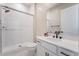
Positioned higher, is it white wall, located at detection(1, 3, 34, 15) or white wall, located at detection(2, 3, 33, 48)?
white wall, located at detection(1, 3, 34, 15)

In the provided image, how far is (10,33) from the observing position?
1.75 m

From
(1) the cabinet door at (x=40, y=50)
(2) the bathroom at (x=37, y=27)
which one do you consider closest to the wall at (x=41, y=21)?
(2) the bathroom at (x=37, y=27)

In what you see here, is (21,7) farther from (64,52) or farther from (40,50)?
(64,52)

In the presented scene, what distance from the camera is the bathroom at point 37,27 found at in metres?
1.72

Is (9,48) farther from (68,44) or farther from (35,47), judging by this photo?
(68,44)

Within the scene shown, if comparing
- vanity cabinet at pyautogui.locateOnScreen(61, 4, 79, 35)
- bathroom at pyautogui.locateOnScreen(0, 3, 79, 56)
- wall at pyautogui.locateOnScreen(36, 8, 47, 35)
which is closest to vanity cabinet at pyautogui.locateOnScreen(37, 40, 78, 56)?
bathroom at pyautogui.locateOnScreen(0, 3, 79, 56)

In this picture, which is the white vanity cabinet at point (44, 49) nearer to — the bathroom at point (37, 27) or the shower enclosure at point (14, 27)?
the bathroom at point (37, 27)

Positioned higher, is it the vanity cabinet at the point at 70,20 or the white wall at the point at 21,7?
the white wall at the point at 21,7

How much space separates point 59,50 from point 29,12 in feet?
2.45

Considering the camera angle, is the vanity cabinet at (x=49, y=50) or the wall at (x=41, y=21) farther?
the wall at (x=41, y=21)

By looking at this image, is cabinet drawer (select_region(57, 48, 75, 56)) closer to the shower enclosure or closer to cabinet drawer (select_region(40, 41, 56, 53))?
cabinet drawer (select_region(40, 41, 56, 53))

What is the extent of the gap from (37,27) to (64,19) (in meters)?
0.44

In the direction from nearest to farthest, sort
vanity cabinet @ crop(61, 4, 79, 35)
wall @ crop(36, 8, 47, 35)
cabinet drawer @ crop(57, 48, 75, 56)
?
1. cabinet drawer @ crop(57, 48, 75, 56)
2. vanity cabinet @ crop(61, 4, 79, 35)
3. wall @ crop(36, 8, 47, 35)

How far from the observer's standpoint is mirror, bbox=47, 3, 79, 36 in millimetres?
1688
